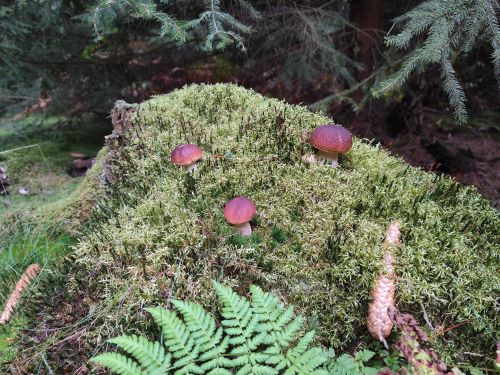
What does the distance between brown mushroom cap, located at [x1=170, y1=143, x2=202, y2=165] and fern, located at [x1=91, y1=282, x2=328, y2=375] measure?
4.37ft

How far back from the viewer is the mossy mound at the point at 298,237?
93.7 inches

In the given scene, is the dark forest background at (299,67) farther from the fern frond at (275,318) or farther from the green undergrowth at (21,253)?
the fern frond at (275,318)

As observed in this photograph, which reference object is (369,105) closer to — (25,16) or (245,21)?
(245,21)

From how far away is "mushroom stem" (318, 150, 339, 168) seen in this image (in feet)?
10.5

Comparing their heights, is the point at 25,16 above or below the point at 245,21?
below

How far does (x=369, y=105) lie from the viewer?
644 cm

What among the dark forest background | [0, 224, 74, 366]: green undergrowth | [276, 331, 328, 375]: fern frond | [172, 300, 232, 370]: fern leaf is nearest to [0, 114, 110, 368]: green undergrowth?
[0, 224, 74, 366]: green undergrowth

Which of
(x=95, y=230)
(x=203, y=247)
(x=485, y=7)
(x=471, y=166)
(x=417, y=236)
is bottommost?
(x=471, y=166)

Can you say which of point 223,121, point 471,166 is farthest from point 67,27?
point 471,166

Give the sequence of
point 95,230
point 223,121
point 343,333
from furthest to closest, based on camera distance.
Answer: point 223,121, point 95,230, point 343,333

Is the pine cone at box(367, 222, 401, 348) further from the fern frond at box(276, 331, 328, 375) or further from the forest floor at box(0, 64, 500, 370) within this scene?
the forest floor at box(0, 64, 500, 370)

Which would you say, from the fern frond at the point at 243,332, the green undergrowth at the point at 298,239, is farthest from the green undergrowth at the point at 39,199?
the fern frond at the point at 243,332

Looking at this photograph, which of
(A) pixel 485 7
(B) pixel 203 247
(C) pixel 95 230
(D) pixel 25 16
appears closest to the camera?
(B) pixel 203 247

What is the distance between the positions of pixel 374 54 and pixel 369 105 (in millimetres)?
844
